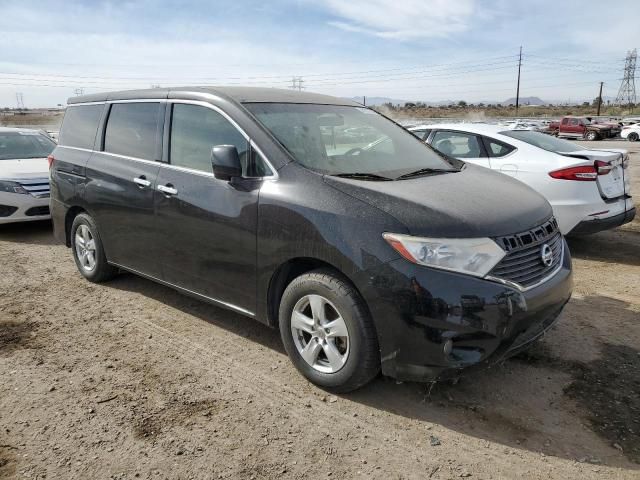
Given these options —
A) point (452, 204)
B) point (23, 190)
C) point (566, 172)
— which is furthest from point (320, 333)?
point (23, 190)

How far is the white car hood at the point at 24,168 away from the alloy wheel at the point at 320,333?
6.01 metres

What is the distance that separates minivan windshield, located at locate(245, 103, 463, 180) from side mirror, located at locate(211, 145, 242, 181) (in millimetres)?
329

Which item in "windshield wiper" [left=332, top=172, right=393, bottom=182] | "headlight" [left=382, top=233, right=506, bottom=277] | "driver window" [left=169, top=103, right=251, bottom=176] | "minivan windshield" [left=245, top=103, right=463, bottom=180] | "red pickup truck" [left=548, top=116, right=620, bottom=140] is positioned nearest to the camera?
"headlight" [left=382, top=233, right=506, bottom=277]

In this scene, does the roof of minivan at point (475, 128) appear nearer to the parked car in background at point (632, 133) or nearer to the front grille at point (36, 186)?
the front grille at point (36, 186)

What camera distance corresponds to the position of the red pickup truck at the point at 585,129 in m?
34.1

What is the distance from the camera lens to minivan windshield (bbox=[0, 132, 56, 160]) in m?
8.55

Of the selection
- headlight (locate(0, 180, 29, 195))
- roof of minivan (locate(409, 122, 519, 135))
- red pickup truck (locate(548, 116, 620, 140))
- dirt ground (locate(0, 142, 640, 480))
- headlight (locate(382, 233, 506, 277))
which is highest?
red pickup truck (locate(548, 116, 620, 140))

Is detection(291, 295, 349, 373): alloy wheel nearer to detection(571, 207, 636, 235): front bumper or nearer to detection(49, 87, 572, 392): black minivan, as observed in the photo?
detection(49, 87, 572, 392): black minivan

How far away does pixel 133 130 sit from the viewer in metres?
4.57

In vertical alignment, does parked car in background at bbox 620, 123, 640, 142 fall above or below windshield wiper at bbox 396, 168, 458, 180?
above

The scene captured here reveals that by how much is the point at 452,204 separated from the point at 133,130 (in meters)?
2.92

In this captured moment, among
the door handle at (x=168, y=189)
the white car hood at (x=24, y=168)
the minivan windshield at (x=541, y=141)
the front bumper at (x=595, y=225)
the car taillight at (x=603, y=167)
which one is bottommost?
the front bumper at (x=595, y=225)

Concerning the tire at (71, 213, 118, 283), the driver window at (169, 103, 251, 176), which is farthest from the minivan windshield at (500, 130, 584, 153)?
the tire at (71, 213, 118, 283)

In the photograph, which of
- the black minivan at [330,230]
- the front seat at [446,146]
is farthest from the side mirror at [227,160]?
the front seat at [446,146]
